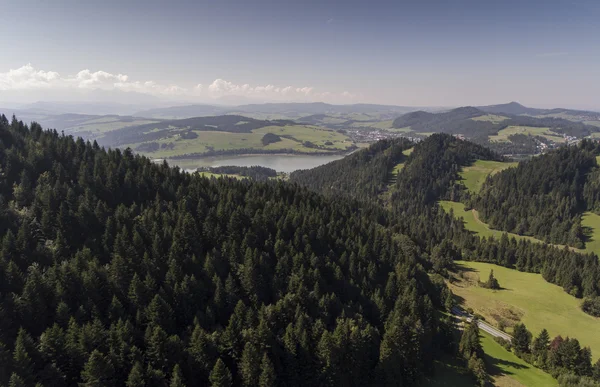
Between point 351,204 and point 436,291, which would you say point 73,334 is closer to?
point 436,291

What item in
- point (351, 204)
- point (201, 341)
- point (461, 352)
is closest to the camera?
point (201, 341)

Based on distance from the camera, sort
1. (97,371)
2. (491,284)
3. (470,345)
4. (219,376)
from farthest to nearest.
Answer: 1. (491,284)
2. (470,345)
3. (219,376)
4. (97,371)

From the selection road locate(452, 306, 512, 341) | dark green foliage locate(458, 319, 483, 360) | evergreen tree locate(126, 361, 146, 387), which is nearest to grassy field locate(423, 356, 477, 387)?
dark green foliage locate(458, 319, 483, 360)

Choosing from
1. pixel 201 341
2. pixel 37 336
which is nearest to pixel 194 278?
pixel 201 341

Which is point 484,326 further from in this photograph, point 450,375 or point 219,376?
point 219,376

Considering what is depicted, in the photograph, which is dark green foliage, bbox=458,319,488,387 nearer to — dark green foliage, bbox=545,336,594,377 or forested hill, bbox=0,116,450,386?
forested hill, bbox=0,116,450,386

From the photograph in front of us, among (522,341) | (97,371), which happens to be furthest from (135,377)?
(522,341)
